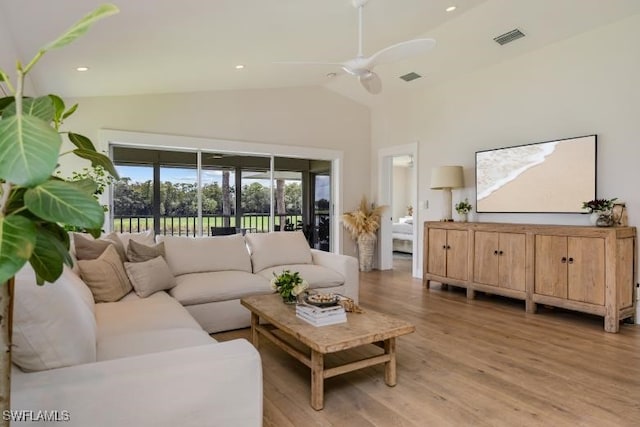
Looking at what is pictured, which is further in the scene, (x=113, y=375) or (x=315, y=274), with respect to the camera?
(x=315, y=274)

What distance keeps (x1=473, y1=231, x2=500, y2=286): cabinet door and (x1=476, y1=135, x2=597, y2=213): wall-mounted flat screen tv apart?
51 centimetres

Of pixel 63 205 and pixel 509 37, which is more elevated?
pixel 509 37

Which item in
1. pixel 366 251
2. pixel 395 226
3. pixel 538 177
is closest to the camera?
pixel 538 177

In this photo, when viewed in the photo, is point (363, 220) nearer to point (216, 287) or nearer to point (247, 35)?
point (216, 287)

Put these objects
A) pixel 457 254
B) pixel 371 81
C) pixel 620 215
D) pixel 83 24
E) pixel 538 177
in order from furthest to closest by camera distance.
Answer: pixel 457 254 → pixel 538 177 → pixel 620 215 → pixel 371 81 → pixel 83 24

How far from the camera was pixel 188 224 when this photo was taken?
221 inches

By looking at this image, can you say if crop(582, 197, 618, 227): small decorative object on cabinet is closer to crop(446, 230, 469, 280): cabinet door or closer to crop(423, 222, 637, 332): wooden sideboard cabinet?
crop(423, 222, 637, 332): wooden sideboard cabinet

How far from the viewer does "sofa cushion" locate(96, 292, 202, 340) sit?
7.38 feet

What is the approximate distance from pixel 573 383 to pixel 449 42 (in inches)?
152

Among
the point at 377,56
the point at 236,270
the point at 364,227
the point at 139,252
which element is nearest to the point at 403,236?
the point at 364,227

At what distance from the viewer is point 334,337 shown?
2207 mm

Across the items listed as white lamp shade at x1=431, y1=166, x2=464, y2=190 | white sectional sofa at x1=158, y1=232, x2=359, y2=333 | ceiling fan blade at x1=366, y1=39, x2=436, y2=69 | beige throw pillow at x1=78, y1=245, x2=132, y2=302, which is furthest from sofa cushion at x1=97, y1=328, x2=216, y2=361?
white lamp shade at x1=431, y1=166, x2=464, y2=190

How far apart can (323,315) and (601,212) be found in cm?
321

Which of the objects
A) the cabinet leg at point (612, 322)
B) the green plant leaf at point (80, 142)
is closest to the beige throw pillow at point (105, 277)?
the green plant leaf at point (80, 142)
